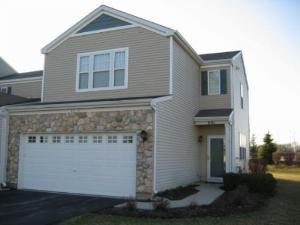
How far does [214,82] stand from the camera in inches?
678

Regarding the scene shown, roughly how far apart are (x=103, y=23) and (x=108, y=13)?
49 cm

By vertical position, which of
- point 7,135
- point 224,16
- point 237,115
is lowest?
point 7,135

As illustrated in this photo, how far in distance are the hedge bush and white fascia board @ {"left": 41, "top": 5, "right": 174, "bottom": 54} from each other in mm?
6379

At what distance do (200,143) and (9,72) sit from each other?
18078mm

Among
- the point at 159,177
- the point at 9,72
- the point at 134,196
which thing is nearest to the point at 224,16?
the point at 159,177

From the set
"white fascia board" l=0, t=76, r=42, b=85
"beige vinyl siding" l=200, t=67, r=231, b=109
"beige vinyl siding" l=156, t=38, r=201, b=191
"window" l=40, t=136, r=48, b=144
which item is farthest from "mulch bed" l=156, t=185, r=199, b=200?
"white fascia board" l=0, t=76, r=42, b=85

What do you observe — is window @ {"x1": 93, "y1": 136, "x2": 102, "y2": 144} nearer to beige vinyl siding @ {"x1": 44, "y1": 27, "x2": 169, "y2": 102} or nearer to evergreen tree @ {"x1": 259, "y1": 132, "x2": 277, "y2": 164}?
beige vinyl siding @ {"x1": 44, "y1": 27, "x2": 169, "y2": 102}

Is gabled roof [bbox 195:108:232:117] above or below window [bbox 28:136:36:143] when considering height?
above

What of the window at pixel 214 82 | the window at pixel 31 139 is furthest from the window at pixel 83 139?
the window at pixel 214 82

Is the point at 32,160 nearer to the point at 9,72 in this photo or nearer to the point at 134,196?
the point at 134,196

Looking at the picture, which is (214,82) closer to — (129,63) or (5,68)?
(129,63)

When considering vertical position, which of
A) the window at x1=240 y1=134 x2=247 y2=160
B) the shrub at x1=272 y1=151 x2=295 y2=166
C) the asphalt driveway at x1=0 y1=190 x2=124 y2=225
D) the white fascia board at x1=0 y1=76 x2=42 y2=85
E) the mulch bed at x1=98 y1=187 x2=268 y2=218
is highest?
the white fascia board at x1=0 y1=76 x2=42 y2=85

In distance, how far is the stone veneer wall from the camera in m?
11.2

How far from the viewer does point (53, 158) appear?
43.2 feet
